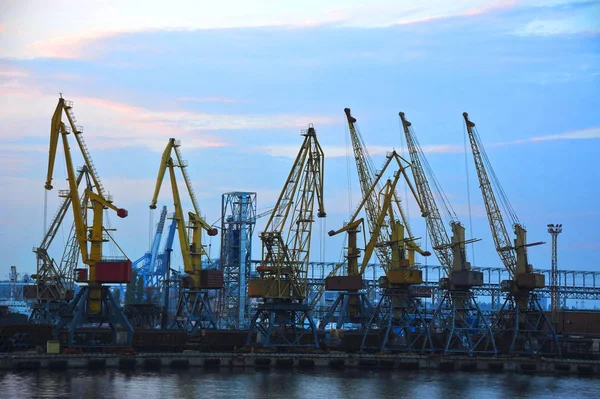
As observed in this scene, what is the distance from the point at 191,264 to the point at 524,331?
4148 centimetres

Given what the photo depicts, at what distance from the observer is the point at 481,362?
94.4 m

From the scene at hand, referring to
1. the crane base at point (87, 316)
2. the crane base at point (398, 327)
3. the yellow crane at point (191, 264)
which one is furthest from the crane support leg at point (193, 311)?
the crane base at point (87, 316)

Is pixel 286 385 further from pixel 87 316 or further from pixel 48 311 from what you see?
pixel 48 311

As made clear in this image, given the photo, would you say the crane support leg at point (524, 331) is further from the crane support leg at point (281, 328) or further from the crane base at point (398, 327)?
the crane support leg at point (281, 328)

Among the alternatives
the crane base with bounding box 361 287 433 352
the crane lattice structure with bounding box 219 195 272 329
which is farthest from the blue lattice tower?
the crane base with bounding box 361 287 433 352

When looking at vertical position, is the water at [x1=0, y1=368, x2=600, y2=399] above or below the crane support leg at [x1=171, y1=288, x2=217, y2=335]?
below

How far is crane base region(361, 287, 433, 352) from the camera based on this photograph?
342ft

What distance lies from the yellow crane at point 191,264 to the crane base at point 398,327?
2078cm

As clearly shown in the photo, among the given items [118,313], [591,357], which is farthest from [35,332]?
[591,357]

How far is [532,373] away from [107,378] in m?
40.7

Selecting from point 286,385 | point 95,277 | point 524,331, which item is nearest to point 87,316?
point 95,277

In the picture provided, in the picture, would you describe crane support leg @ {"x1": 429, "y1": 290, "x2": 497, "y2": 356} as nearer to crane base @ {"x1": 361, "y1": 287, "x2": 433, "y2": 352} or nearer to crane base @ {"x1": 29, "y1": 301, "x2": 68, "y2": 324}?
crane base @ {"x1": 361, "y1": 287, "x2": 433, "y2": 352}

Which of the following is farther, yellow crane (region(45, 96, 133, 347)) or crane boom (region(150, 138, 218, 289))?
crane boom (region(150, 138, 218, 289))

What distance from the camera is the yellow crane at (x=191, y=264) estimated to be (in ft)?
381
